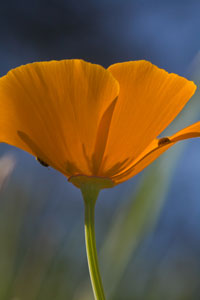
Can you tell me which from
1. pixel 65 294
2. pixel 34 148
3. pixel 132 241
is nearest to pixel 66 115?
pixel 34 148

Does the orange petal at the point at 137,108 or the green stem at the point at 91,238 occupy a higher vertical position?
the orange petal at the point at 137,108

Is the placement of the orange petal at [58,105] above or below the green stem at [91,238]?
above

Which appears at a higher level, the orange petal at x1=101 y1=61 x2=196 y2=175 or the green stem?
the orange petal at x1=101 y1=61 x2=196 y2=175
